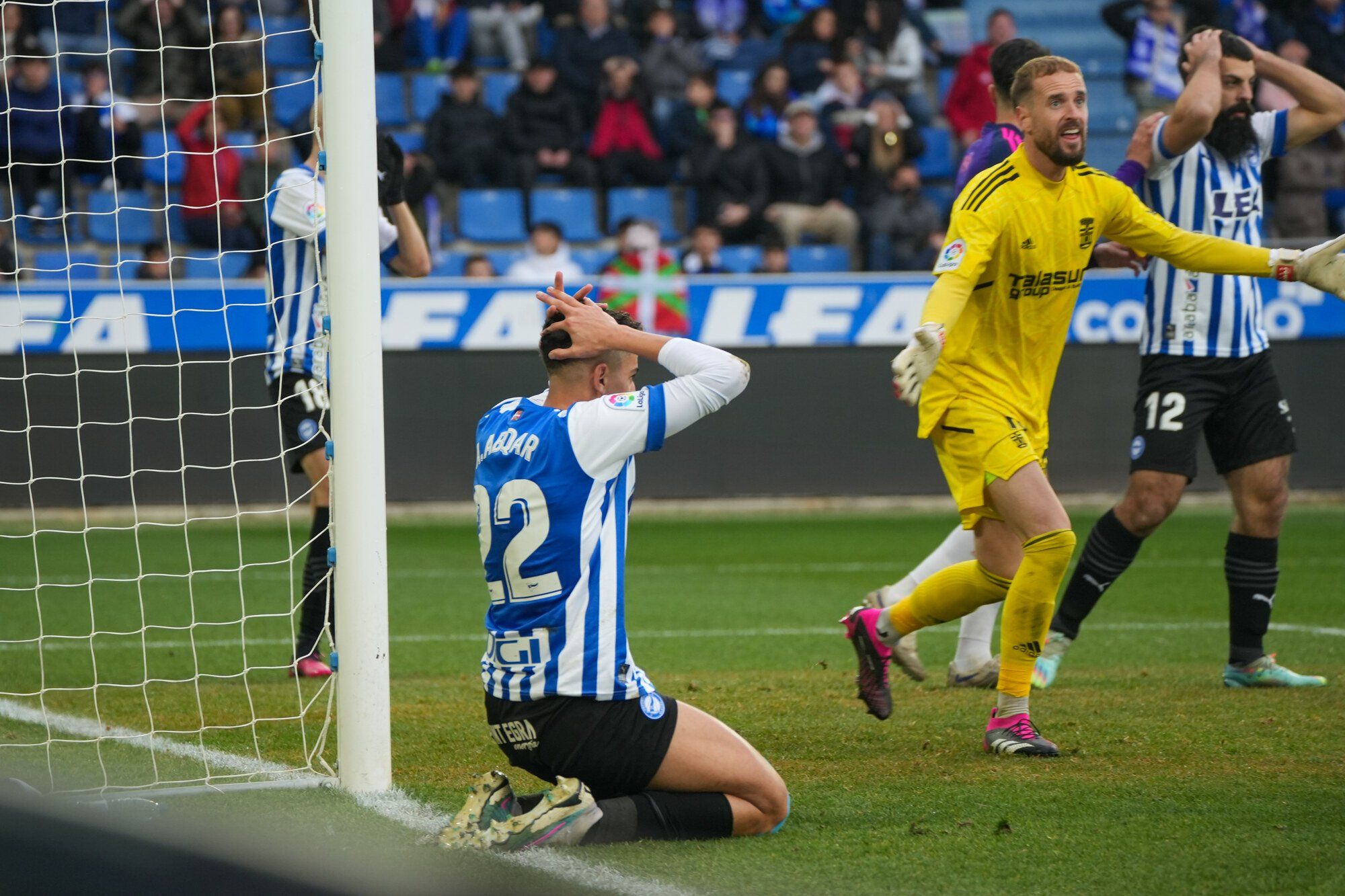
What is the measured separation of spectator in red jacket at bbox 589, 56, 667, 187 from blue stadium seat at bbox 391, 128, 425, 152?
6.39ft

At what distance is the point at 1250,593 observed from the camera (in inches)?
226

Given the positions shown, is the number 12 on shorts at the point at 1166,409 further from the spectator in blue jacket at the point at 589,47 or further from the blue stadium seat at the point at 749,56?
the blue stadium seat at the point at 749,56

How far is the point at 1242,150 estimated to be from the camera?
5738 mm

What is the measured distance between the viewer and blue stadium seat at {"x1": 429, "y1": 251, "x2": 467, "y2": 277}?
14289 millimetres

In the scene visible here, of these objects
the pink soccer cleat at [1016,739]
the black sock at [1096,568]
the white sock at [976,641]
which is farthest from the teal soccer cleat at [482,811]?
the black sock at [1096,568]

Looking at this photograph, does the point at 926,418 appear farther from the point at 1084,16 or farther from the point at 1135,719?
the point at 1084,16

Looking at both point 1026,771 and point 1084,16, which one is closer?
point 1026,771

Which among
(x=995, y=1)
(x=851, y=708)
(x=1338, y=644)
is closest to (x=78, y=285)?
(x=851, y=708)

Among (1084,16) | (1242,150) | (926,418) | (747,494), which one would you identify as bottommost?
(747,494)

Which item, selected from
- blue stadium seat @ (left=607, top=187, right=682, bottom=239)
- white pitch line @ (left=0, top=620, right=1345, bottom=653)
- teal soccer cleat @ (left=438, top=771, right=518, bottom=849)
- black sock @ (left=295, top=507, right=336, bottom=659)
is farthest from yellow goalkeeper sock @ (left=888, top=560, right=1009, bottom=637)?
blue stadium seat @ (left=607, top=187, right=682, bottom=239)

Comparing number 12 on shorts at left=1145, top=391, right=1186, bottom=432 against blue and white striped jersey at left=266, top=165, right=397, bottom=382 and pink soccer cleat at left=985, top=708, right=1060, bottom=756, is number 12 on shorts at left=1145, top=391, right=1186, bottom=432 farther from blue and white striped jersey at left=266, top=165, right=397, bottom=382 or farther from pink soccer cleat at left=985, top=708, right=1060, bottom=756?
blue and white striped jersey at left=266, top=165, right=397, bottom=382

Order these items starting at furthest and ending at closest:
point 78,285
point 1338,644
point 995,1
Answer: point 995,1 < point 78,285 < point 1338,644

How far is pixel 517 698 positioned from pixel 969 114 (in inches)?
536

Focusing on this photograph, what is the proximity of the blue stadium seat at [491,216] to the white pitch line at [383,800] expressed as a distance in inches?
391
